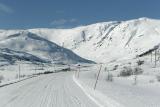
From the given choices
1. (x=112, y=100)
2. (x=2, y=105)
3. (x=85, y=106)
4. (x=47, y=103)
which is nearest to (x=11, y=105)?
(x=2, y=105)

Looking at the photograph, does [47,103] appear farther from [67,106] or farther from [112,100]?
[112,100]

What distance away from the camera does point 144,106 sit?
12297 millimetres

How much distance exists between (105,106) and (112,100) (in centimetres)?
88

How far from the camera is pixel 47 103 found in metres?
15.1

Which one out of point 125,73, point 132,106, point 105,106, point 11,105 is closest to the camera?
point 132,106

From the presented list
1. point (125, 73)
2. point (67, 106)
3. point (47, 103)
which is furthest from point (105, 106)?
point (125, 73)

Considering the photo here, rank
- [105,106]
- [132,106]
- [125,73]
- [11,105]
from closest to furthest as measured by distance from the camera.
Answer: [132,106] < [105,106] < [11,105] < [125,73]

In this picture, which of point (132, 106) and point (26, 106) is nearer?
point (132, 106)

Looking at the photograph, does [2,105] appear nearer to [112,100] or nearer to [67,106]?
[67,106]

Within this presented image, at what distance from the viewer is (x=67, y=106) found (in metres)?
14.2

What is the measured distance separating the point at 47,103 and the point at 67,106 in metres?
1.26

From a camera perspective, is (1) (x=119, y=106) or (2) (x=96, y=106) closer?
(1) (x=119, y=106)

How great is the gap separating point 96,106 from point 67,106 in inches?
44.7

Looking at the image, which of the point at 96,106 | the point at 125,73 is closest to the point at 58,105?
the point at 96,106
